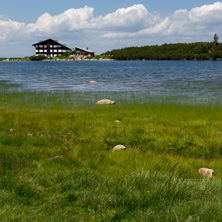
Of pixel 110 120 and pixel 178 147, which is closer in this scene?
pixel 178 147

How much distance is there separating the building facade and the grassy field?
161247 mm

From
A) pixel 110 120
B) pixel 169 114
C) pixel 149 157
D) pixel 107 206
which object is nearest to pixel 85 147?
pixel 149 157

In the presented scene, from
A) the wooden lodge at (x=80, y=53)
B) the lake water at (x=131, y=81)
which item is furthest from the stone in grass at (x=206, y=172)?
the wooden lodge at (x=80, y=53)

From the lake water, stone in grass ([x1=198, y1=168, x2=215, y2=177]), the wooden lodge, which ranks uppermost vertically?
the wooden lodge

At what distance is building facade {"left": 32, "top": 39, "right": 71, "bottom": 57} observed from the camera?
164413mm

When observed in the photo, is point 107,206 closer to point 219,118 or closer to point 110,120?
point 110,120

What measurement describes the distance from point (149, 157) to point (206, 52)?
18106 centimetres

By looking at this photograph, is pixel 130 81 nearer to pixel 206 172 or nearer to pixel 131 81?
pixel 131 81

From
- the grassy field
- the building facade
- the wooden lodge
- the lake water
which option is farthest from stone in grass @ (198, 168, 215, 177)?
the building facade

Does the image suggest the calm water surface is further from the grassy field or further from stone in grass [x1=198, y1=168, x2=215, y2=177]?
stone in grass [x1=198, y1=168, x2=215, y2=177]

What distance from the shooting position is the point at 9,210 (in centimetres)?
355

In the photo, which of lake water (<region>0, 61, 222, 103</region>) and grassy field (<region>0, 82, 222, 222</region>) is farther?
lake water (<region>0, 61, 222, 103</region>)

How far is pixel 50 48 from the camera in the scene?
166 metres

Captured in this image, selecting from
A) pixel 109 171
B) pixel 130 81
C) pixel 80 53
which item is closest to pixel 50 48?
pixel 80 53
